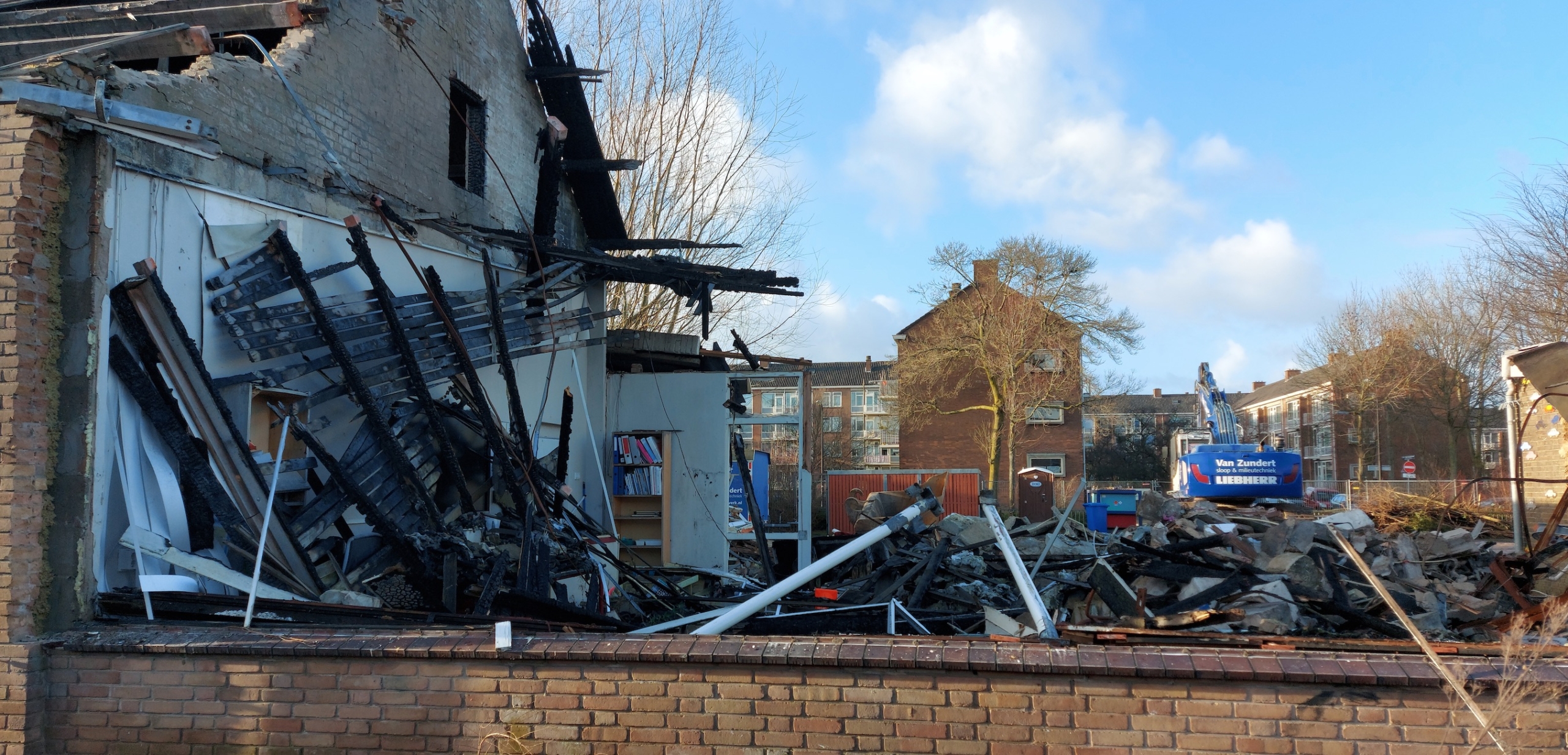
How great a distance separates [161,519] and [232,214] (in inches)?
96.5

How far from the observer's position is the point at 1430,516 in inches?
692

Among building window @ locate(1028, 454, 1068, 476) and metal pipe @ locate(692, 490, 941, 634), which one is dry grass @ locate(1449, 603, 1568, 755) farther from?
building window @ locate(1028, 454, 1068, 476)

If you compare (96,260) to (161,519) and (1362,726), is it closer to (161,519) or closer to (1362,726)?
(161,519)

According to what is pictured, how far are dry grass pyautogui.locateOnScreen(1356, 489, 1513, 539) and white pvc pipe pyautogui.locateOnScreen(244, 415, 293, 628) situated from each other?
16139 millimetres

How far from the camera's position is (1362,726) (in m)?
4.44

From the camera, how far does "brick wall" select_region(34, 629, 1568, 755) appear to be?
448cm

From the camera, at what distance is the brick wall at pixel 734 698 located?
14.7 feet

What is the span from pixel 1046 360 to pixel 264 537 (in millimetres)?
36474

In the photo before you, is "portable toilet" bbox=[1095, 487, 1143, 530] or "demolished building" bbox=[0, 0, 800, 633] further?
"portable toilet" bbox=[1095, 487, 1143, 530]

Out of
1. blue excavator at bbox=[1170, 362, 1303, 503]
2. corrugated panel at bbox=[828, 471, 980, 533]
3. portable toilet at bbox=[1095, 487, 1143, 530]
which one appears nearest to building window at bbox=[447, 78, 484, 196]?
portable toilet at bbox=[1095, 487, 1143, 530]

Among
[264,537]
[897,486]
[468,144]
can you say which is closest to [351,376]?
[264,537]

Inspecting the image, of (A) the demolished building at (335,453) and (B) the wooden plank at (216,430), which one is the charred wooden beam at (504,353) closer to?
(A) the demolished building at (335,453)

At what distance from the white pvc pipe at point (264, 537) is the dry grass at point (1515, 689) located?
6.11 meters

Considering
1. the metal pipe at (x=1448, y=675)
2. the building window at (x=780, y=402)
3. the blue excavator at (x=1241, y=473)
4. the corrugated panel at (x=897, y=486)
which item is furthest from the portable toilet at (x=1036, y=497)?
the building window at (x=780, y=402)
